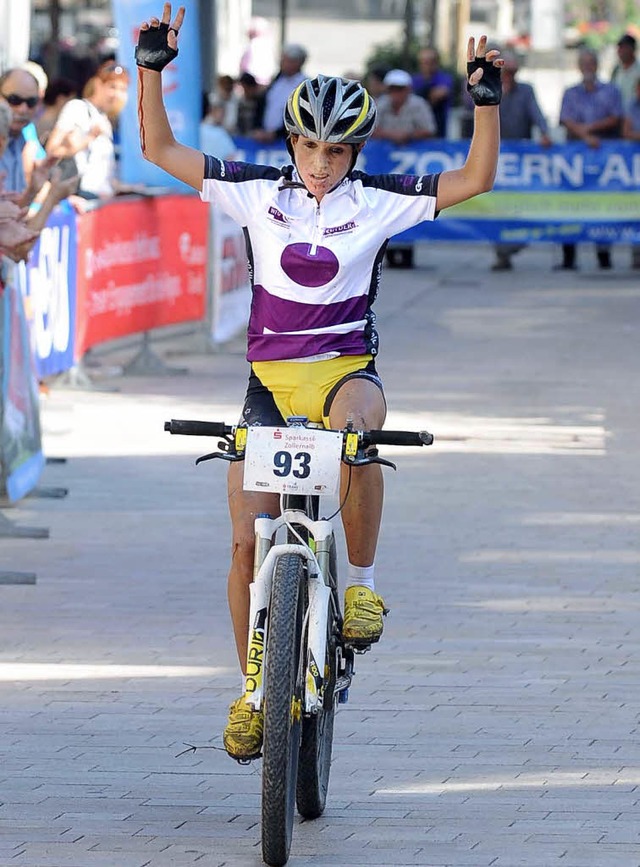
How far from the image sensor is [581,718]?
21.1 ft

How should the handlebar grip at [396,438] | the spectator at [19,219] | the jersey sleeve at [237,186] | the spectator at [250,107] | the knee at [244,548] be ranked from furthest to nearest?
1. the spectator at [250,107]
2. the spectator at [19,219]
3. the jersey sleeve at [237,186]
4. the knee at [244,548]
5. the handlebar grip at [396,438]

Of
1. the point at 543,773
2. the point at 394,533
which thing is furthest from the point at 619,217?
the point at 543,773

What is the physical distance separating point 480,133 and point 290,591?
1.43 meters

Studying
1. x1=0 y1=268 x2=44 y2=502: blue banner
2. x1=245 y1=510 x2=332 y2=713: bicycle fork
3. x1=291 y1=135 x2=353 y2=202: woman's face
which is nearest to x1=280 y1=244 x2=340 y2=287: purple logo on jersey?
x1=291 y1=135 x2=353 y2=202: woman's face

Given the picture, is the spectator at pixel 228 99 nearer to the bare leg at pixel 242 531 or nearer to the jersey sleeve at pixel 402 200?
the jersey sleeve at pixel 402 200

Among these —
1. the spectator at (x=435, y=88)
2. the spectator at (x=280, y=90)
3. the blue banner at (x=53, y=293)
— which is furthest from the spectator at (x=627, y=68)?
the blue banner at (x=53, y=293)

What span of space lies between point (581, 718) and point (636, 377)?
858 cm

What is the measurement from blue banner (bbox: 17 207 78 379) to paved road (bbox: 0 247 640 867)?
1.49 ft

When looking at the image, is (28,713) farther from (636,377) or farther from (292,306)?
(636,377)

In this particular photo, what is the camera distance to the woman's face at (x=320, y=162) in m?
5.40

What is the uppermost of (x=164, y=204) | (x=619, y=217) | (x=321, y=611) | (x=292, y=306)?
(x=292, y=306)

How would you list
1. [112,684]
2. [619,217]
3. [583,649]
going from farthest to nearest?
[619,217]
[583,649]
[112,684]

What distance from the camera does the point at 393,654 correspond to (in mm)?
7277

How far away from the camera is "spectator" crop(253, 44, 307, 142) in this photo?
2309 cm
